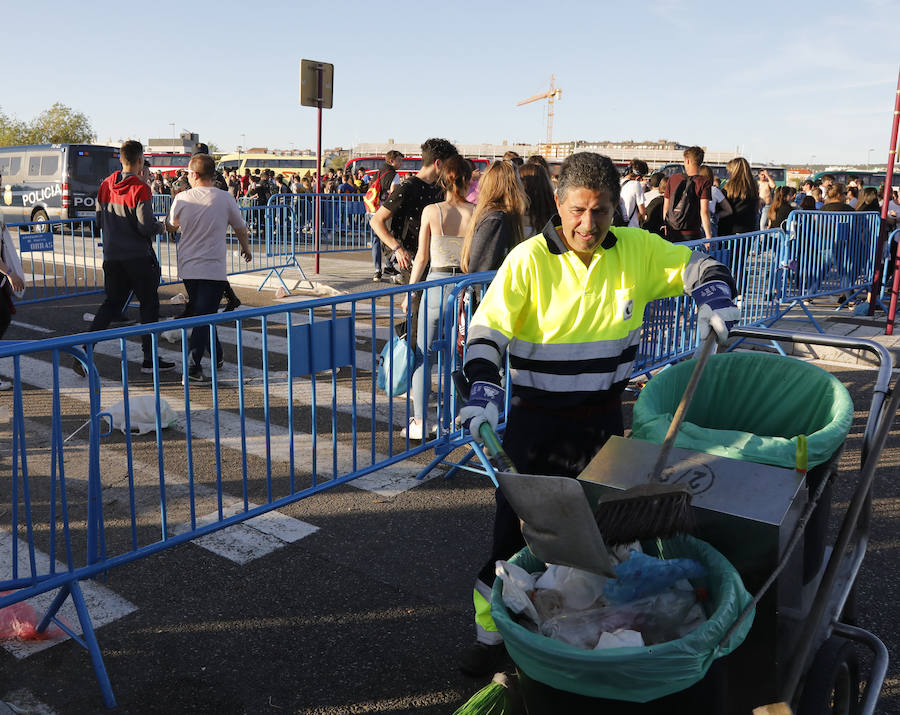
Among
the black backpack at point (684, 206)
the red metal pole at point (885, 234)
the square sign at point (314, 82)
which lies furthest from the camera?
the square sign at point (314, 82)

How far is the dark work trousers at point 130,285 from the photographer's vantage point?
7.57 metres

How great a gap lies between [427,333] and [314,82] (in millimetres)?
9459

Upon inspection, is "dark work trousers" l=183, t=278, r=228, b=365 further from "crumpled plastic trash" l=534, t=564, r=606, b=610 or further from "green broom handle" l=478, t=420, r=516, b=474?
"crumpled plastic trash" l=534, t=564, r=606, b=610

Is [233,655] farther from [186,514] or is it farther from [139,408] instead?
[139,408]

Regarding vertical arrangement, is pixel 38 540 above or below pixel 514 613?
below

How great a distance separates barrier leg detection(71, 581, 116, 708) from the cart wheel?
2.37m

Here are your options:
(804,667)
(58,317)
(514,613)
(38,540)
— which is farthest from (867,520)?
(58,317)

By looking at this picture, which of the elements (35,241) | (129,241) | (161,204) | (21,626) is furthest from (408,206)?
(161,204)

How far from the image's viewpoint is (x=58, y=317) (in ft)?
34.8

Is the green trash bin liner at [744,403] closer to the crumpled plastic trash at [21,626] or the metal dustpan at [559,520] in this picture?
the metal dustpan at [559,520]

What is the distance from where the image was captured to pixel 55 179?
73.3ft

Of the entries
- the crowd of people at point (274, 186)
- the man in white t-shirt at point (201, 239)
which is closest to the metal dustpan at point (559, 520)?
the man in white t-shirt at point (201, 239)

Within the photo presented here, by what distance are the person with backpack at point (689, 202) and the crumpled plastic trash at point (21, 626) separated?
314 inches

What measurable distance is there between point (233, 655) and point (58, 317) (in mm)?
8531
